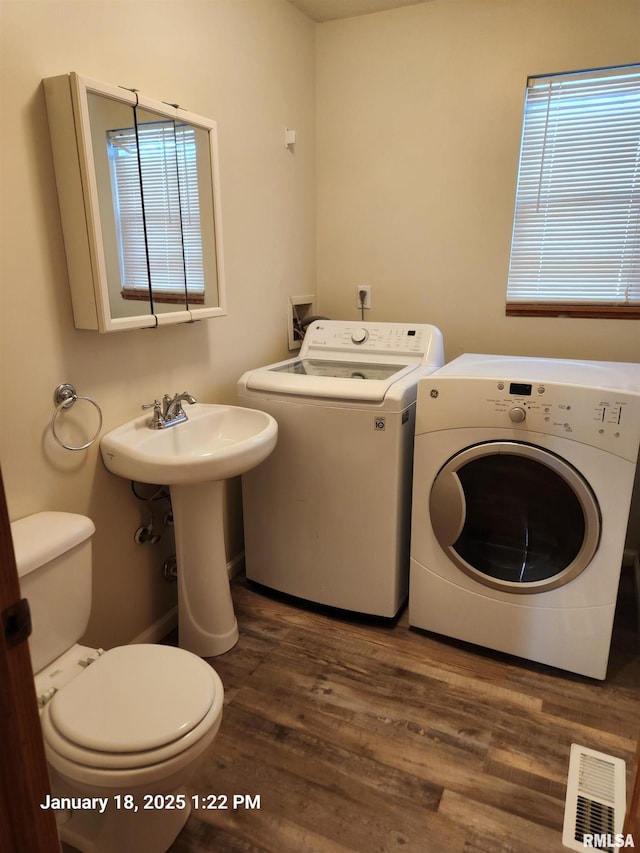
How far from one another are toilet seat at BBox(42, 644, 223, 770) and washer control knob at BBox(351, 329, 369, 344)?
1478 millimetres

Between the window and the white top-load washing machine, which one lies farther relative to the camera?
the window

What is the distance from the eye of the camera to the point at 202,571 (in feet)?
6.02

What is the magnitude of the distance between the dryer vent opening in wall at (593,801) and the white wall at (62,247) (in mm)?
1387

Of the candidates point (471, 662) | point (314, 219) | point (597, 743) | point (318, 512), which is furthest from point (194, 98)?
point (597, 743)

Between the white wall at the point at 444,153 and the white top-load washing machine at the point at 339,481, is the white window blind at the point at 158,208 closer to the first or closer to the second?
the white top-load washing machine at the point at 339,481

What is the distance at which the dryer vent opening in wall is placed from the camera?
132cm

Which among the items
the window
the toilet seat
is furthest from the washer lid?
the window

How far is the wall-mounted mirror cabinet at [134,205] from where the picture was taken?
1.37 m

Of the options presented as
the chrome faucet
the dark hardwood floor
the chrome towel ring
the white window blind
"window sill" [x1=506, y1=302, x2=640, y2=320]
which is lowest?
the dark hardwood floor

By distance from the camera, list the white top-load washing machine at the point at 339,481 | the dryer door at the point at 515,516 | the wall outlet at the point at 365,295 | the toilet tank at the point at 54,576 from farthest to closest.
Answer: the wall outlet at the point at 365,295 → the white top-load washing machine at the point at 339,481 → the dryer door at the point at 515,516 → the toilet tank at the point at 54,576

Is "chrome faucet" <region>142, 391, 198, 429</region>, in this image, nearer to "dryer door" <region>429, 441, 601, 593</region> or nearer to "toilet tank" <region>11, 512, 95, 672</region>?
"toilet tank" <region>11, 512, 95, 672</region>

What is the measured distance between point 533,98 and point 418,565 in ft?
6.27

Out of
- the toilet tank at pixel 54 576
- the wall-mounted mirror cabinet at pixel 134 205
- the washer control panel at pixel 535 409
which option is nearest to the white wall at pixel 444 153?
the washer control panel at pixel 535 409

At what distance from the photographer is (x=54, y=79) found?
1326mm
